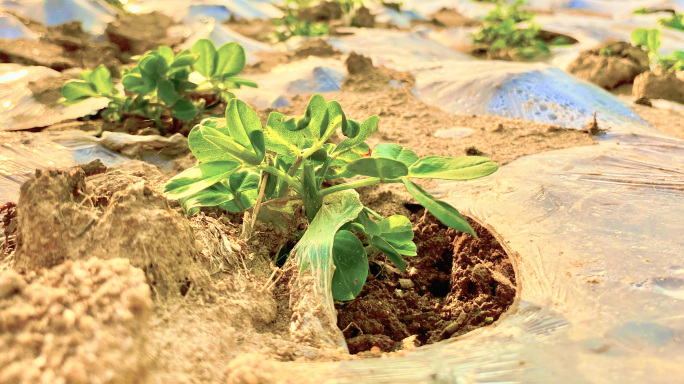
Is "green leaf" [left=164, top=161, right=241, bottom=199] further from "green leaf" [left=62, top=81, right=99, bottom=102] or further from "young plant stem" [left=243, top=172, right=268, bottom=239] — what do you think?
"green leaf" [left=62, top=81, right=99, bottom=102]

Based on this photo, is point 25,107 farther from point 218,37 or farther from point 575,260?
point 575,260

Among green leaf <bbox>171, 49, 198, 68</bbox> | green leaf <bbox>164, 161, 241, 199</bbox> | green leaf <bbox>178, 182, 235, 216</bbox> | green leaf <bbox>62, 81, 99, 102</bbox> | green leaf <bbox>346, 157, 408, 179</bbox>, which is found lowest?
green leaf <bbox>62, 81, 99, 102</bbox>

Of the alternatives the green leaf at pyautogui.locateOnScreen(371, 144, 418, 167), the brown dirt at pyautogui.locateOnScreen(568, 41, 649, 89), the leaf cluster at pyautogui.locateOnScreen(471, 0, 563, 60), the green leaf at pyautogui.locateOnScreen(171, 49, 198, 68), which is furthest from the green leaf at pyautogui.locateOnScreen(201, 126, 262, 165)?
the leaf cluster at pyautogui.locateOnScreen(471, 0, 563, 60)

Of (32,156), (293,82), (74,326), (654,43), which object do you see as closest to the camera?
(74,326)

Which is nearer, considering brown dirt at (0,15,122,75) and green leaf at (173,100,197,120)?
green leaf at (173,100,197,120)

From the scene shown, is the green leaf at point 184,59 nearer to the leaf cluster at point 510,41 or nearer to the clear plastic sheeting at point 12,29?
the clear plastic sheeting at point 12,29

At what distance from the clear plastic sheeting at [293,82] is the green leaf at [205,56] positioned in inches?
18.5

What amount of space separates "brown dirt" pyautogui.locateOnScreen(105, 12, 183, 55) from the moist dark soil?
2.74 metres

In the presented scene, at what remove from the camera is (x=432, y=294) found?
118 centimetres

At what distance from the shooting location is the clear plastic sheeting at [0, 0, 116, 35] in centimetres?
311

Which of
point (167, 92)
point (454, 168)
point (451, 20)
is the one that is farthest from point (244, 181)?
point (451, 20)

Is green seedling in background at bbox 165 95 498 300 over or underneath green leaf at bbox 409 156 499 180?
underneath

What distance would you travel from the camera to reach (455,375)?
0.69 m

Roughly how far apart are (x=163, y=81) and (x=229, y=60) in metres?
0.25
